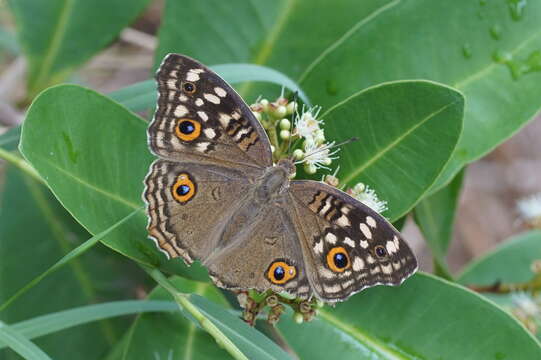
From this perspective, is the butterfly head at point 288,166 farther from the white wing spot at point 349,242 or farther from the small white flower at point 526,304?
the small white flower at point 526,304

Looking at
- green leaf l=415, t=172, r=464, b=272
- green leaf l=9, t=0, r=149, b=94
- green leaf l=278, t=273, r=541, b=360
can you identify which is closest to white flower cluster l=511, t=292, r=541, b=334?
green leaf l=415, t=172, r=464, b=272

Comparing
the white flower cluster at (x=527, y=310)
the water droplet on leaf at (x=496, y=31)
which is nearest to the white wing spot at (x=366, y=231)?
the water droplet on leaf at (x=496, y=31)

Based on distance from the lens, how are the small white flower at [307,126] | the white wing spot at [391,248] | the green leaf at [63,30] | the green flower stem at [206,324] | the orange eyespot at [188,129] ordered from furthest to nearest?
the green leaf at [63,30], the small white flower at [307,126], the orange eyespot at [188,129], the white wing spot at [391,248], the green flower stem at [206,324]

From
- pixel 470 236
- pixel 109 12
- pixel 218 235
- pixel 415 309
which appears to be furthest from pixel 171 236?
pixel 470 236

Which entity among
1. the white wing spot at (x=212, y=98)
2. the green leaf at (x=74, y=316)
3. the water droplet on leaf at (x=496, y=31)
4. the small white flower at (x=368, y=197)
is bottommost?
the green leaf at (x=74, y=316)

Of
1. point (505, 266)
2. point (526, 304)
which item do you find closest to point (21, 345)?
point (526, 304)

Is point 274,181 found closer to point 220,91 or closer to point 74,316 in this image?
point 220,91

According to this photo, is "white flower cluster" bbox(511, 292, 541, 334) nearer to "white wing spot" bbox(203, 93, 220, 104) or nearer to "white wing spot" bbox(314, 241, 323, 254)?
"white wing spot" bbox(314, 241, 323, 254)
